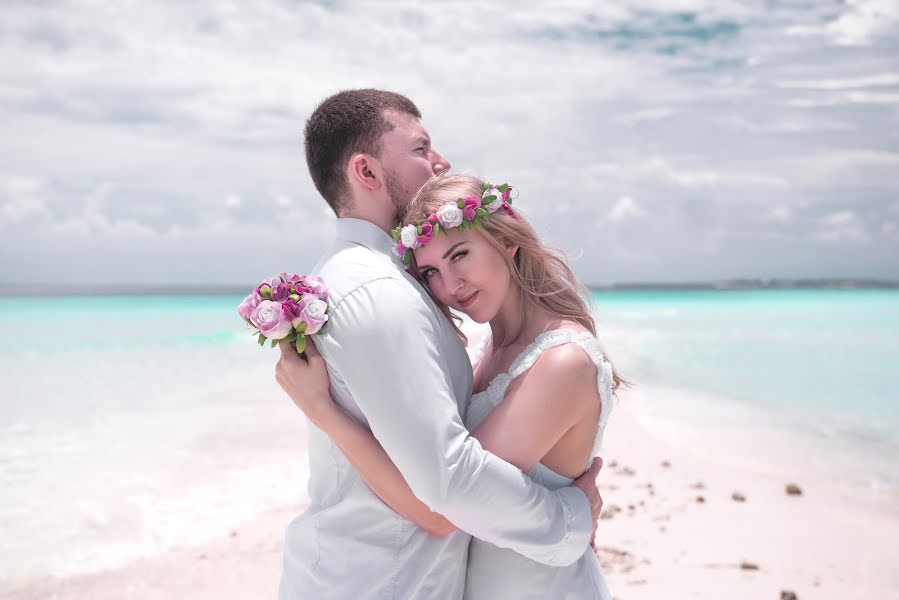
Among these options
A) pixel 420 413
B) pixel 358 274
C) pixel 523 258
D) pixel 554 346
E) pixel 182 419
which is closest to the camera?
pixel 420 413

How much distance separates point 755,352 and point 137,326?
26.6 meters

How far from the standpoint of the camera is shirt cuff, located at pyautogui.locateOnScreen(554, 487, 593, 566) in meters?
2.65

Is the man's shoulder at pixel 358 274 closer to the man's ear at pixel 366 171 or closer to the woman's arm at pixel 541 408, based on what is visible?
the man's ear at pixel 366 171

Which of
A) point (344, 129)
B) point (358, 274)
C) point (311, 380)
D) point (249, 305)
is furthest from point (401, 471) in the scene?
point (344, 129)

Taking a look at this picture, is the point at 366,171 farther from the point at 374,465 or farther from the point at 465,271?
the point at 374,465

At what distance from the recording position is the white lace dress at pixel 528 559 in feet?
9.21

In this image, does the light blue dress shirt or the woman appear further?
the woman

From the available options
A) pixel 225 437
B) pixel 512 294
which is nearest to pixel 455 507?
pixel 512 294

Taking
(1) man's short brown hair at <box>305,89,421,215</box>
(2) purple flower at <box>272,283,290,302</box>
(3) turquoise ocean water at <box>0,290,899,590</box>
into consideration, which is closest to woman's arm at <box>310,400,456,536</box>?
(2) purple flower at <box>272,283,290,302</box>

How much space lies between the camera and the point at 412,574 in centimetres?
260

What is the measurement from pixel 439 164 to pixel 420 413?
122cm

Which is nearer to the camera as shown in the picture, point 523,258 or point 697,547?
point 523,258

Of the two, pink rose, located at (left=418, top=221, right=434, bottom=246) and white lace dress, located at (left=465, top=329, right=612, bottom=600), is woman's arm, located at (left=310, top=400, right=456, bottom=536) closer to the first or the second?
white lace dress, located at (left=465, top=329, right=612, bottom=600)

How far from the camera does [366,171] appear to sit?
2916mm
